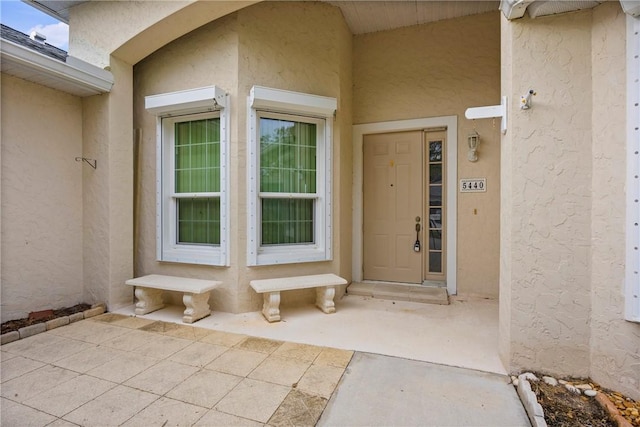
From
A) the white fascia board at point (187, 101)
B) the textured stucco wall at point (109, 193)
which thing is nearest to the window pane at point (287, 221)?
the white fascia board at point (187, 101)

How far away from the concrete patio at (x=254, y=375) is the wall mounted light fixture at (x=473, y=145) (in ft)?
7.31

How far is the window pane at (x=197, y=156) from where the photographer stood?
3.83 m

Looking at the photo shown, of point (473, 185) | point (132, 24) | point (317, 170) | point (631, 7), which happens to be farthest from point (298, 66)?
point (631, 7)

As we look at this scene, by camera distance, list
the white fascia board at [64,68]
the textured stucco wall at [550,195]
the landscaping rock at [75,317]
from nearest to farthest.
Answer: the textured stucco wall at [550,195]
the white fascia board at [64,68]
the landscaping rock at [75,317]

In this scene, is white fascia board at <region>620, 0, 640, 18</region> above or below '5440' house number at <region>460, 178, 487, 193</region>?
above

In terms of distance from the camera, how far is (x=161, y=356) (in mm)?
2607

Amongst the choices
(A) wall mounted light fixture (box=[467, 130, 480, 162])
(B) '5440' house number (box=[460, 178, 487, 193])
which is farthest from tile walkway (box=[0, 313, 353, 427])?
(A) wall mounted light fixture (box=[467, 130, 480, 162])

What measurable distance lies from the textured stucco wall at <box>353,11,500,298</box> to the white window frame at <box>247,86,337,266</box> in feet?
4.31

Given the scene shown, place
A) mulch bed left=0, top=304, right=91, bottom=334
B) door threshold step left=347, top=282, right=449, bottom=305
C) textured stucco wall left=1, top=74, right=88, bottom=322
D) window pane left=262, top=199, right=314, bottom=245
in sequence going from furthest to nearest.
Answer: door threshold step left=347, top=282, right=449, bottom=305 < window pane left=262, top=199, right=314, bottom=245 < textured stucco wall left=1, top=74, right=88, bottom=322 < mulch bed left=0, top=304, right=91, bottom=334

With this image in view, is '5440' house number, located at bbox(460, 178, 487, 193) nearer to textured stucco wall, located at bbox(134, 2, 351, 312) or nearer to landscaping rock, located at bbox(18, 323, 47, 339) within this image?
textured stucco wall, located at bbox(134, 2, 351, 312)

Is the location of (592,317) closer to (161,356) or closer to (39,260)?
(161,356)

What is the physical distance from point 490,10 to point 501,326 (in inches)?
171

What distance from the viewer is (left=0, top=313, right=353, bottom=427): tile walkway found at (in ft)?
6.13

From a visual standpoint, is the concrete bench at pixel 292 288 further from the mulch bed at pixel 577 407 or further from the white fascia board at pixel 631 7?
the white fascia board at pixel 631 7
